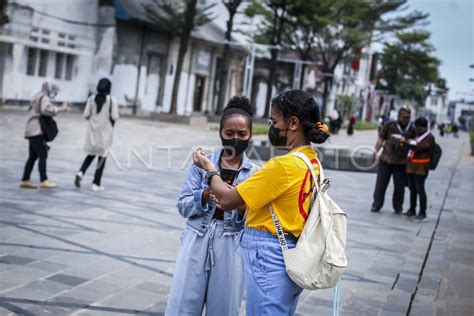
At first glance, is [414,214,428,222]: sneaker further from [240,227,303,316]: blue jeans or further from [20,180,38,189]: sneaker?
[240,227,303,316]: blue jeans

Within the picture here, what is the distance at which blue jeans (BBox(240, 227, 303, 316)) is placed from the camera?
3.21 m

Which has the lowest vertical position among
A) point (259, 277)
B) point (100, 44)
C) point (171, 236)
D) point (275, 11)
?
point (171, 236)

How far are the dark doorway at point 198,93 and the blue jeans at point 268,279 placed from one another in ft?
134

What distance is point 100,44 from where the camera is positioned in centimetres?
3378

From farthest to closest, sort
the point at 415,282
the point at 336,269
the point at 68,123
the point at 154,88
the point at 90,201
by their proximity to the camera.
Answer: the point at 154,88 → the point at 68,123 → the point at 90,201 → the point at 415,282 → the point at 336,269

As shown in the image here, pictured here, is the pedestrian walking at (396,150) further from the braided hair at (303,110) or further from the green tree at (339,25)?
the green tree at (339,25)

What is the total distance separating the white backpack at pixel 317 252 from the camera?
3.12 metres

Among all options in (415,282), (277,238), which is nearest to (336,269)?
(277,238)

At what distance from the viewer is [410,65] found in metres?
70.7

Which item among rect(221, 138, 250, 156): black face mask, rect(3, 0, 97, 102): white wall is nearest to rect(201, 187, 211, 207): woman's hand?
rect(221, 138, 250, 156): black face mask

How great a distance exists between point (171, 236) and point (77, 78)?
83.3 ft

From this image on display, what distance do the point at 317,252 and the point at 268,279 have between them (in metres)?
0.26

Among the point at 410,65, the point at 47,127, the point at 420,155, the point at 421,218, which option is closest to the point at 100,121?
the point at 47,127

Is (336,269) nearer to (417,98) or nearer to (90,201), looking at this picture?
(90,201)
